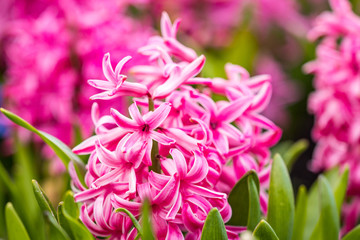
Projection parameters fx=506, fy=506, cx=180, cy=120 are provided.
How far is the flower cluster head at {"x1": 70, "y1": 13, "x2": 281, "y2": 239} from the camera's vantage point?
0.59m

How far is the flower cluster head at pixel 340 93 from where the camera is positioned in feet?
3.32

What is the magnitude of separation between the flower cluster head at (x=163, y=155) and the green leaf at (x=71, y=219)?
1 cm

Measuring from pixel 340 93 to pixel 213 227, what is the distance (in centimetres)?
58

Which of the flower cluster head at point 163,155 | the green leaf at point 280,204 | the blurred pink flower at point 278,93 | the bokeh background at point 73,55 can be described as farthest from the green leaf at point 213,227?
the blurred pink flower at point 278,93

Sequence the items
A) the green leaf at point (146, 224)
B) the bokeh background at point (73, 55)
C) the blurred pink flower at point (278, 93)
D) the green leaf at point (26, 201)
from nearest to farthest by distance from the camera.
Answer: the green leaf at point (146, 224) < the green leaf at point (26, 201) < the bokeh background at point (73, 55) < the blurred pink flower at point (278, 93)

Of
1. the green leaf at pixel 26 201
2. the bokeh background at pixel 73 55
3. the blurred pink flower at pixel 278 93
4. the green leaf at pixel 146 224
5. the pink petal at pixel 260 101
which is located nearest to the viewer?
the green leaf at pixel 146 224

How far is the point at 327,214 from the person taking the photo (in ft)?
2.37

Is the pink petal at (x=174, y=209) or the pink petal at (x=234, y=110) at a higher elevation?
the pink petal at (x=234, y=110)

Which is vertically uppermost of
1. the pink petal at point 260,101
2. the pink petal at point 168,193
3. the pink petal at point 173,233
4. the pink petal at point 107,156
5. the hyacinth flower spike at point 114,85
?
the hyacinth flower spike at point 114,85

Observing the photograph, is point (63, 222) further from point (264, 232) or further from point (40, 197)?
point (264, 232)

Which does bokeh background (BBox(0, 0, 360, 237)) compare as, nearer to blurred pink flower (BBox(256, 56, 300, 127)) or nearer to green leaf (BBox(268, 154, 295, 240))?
blurred pink flower (BBox(256, 56, 300, 127))

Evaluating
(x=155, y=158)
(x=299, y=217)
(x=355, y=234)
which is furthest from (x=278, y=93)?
(x=155, y=158)

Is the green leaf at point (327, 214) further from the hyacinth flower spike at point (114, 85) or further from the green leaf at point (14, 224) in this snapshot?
the green leaf at point (14, 224)

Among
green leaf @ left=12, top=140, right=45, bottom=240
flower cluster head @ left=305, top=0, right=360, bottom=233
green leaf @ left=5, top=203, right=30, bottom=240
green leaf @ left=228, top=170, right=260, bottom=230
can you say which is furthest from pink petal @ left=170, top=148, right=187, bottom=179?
flower cluster head @ left=305, top=0, right=360, bottom=233
